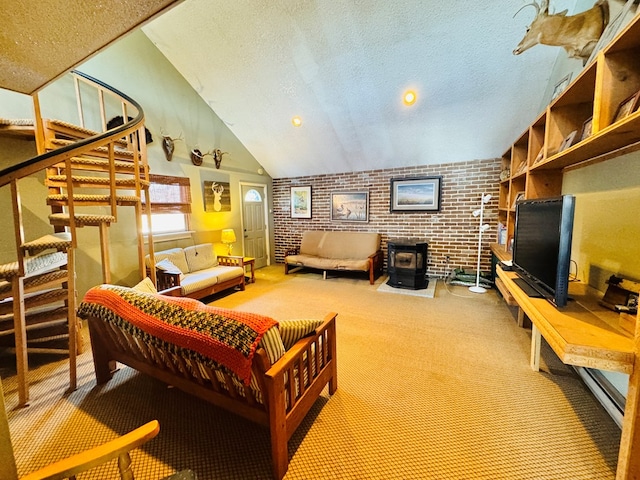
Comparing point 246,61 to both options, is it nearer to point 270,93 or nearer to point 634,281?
point 270,93

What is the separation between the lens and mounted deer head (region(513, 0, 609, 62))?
6.00ft

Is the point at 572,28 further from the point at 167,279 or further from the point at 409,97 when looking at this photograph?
the point at 167,279

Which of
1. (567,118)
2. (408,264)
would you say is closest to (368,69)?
(567,118)

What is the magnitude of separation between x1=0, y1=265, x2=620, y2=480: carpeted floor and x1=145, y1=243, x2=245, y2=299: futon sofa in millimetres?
1161

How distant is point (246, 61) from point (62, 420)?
412cm

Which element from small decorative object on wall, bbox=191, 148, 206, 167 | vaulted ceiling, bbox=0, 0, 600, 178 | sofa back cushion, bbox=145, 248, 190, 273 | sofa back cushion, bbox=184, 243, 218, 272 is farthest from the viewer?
small decorative object on wall, bbox=191, 148, 206, 167

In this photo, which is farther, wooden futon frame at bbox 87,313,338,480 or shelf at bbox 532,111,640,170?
wooden futon frame at bbox 87,313,338,480

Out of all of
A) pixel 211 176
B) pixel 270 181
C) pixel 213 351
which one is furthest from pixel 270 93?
pixel 213 351

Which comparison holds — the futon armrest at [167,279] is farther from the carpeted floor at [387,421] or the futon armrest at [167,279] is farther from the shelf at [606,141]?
the shelf at [606,141]

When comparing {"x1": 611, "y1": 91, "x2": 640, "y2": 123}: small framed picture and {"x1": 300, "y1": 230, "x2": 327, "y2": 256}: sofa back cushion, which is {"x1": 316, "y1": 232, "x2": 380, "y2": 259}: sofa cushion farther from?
{"x1": 611, "y1": 91, "x2": 640, "y2": 123}: small framed picture

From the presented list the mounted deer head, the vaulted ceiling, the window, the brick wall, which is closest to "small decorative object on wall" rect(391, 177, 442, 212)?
the brick wall

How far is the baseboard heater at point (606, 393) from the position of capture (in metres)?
1.62

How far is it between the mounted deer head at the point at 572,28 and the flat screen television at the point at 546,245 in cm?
117

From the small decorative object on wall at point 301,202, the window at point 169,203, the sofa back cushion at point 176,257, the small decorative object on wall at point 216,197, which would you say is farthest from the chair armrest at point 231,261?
the small decorative object on wall at point 301,202
